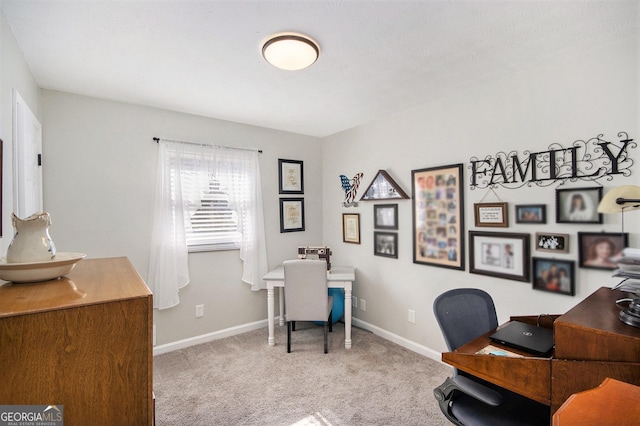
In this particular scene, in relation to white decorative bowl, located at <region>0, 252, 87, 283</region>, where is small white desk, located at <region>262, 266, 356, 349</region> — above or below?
below

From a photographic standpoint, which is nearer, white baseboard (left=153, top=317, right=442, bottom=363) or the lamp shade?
the lamp shade

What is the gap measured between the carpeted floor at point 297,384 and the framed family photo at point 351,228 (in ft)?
3.75

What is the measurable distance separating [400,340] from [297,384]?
1236mm

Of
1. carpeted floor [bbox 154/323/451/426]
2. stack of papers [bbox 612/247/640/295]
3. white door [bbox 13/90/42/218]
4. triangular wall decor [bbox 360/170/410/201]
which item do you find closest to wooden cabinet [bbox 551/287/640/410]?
stack of papers [bbox 612/247/640/295]

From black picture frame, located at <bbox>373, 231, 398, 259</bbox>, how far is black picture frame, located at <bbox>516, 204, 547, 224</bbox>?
1.18 m

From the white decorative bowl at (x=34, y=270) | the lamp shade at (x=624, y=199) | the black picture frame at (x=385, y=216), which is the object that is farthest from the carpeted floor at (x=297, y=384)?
the lamp shade at (x=624, y=199)

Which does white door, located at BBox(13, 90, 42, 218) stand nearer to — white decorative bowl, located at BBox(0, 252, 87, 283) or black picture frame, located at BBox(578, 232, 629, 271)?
white decorative bowl, located at BBox(0, 252, 87, 283)

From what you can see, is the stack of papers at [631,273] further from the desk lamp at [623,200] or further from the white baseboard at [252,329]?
the white baseboard at [252,329]

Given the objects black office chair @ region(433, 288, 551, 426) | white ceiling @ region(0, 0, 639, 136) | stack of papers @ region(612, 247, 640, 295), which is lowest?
black office chair @ region(433, 288, 551, 426)

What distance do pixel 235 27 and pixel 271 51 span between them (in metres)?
0.24

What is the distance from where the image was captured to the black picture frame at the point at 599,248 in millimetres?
1815

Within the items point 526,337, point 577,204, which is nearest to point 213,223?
point 526,337

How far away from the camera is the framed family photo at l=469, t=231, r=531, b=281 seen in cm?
224

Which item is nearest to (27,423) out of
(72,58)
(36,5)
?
(36,5)
